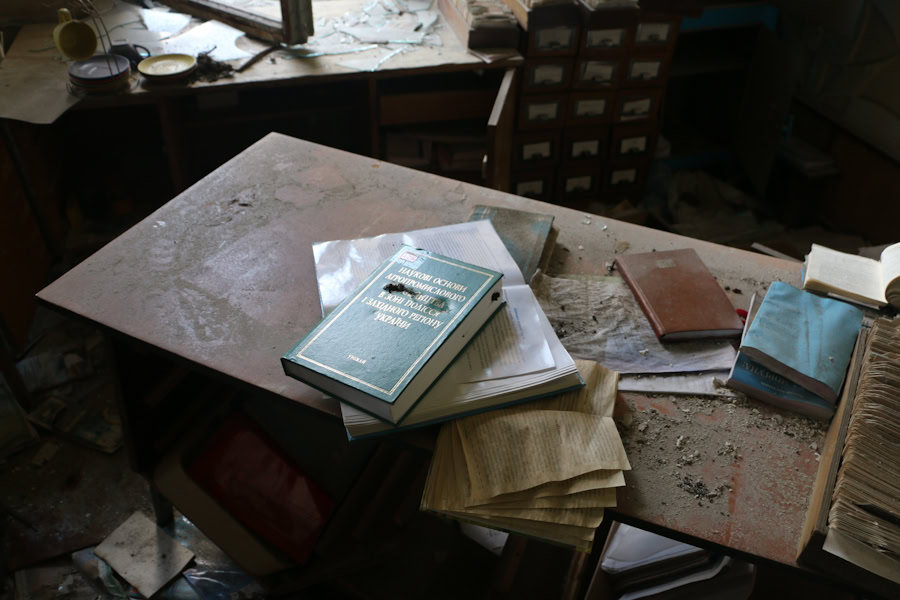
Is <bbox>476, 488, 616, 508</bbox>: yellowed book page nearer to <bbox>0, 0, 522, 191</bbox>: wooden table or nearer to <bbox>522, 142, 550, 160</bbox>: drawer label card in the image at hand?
<bbox>0, 0, 522, 191</bbox>: wooden table

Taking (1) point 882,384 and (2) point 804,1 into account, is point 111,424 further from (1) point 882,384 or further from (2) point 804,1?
(2) point 804,1

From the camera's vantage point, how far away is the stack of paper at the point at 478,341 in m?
0.92

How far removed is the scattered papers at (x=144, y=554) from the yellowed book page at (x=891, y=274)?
1.63 m

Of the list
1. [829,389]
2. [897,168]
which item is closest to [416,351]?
[829,389]

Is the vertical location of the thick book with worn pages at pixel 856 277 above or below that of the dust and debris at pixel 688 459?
above

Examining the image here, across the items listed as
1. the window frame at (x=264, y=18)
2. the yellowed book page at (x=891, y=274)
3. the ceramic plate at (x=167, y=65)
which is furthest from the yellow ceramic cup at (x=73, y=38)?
the yellowed book page at (x=891, y=274)

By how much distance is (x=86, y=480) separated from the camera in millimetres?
1868

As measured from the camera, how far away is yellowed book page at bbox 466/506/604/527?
2.70 ft

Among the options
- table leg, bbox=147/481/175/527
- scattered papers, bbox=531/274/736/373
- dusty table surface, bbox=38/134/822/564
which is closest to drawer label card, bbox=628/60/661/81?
dusty table surface, bbox=38/134/822/564

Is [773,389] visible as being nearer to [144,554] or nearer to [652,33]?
[144,554]

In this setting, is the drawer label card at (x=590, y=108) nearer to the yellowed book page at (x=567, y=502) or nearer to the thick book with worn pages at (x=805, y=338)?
the thick book with worn pages at (x=805, y=338)

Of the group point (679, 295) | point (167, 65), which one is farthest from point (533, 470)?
point (167, 65)

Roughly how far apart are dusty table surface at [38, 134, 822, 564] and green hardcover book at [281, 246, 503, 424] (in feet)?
0.24

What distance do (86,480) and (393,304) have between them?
136cm
